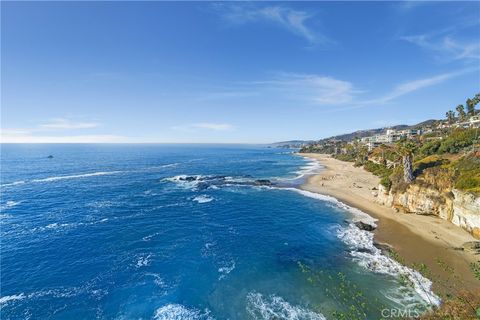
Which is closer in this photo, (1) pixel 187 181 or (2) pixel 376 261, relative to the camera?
(2) pixel 376 261

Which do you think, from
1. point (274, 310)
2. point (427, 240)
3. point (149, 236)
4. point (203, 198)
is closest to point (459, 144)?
point (427, 240)

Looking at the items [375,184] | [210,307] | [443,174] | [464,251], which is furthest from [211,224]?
[375,184]

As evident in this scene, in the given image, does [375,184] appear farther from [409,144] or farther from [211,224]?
[211,224]

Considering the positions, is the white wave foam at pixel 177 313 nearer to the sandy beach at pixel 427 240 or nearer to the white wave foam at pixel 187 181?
the sandy beach at pixel 427 240

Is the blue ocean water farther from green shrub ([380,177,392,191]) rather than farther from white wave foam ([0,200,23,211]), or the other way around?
green shrub ([380,177,392,191])

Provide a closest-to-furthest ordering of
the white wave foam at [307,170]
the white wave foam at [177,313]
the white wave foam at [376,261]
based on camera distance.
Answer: the white wave foam at [177,313], the white wave foam at [376,261], the white wave foam at [307,170]

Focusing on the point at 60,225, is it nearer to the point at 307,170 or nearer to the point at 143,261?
the point at 143,261

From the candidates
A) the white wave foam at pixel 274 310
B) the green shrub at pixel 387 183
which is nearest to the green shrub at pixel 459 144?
the green shrub at pixel 387 183
